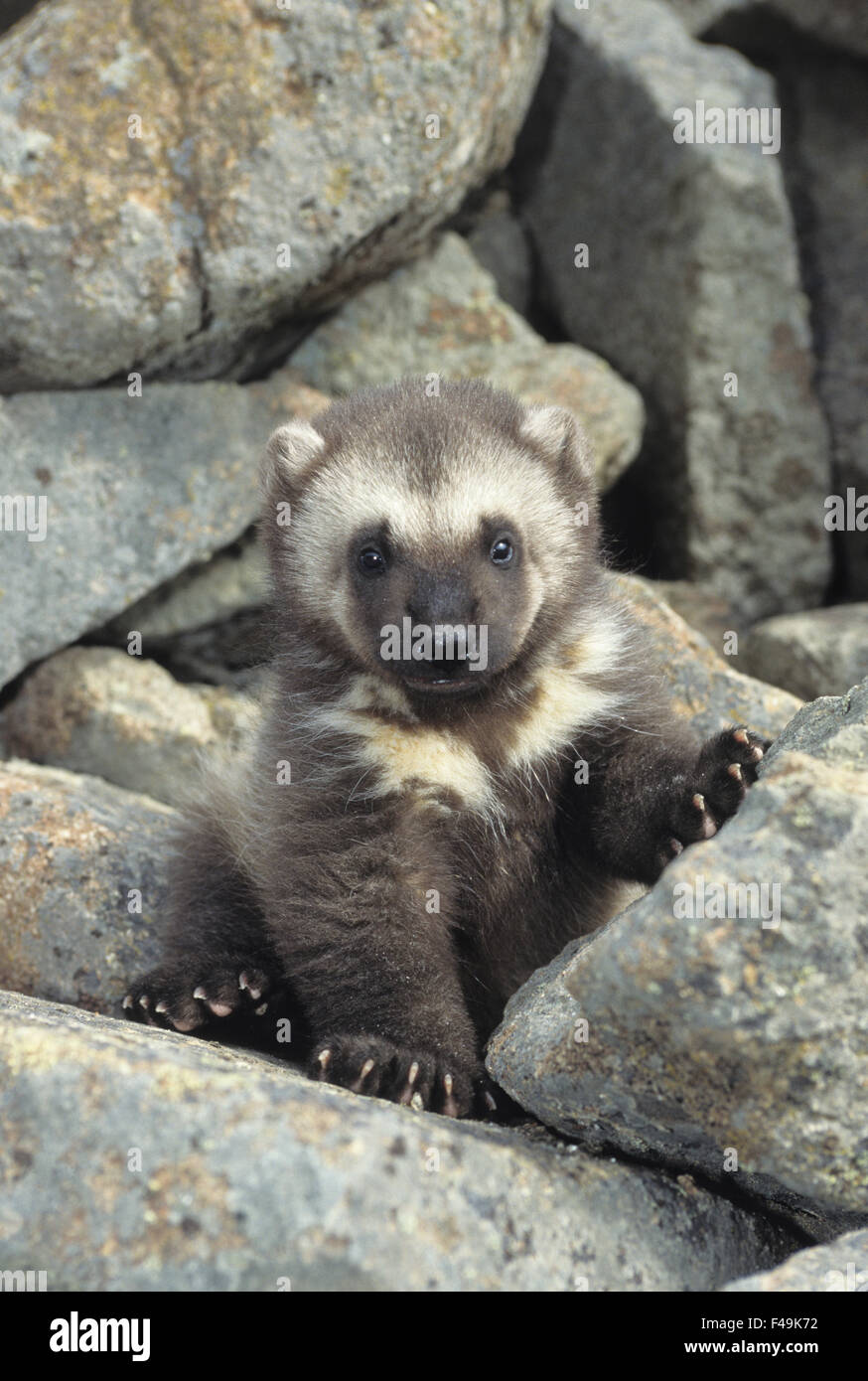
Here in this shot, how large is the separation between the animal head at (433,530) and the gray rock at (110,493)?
5.07ft

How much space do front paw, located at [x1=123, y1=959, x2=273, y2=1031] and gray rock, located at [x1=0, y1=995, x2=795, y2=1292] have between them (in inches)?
47.4

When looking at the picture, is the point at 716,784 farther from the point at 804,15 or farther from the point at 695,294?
the point at 804,15

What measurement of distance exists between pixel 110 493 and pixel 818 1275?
456 cm

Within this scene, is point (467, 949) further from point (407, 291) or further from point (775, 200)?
point (775, 200)

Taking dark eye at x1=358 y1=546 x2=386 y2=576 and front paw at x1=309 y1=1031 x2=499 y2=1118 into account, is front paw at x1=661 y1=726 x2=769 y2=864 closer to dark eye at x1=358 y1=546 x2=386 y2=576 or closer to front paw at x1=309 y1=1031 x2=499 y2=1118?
front paw at x1=309 y1=1031 x2=499 y2=1118

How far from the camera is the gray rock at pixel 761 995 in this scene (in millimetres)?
3055

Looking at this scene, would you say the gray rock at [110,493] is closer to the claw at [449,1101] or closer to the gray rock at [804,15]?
the claw at [449,1101]

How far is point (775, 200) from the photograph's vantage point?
758 centimetres

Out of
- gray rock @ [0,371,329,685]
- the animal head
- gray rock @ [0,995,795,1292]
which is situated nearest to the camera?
gray rock @ [0,995,795,1292]

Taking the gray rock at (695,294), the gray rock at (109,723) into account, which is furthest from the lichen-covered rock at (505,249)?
the gray rock at (109,723)

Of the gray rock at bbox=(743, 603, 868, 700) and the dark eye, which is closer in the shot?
the dark eye

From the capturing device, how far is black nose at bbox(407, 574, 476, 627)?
4.21m

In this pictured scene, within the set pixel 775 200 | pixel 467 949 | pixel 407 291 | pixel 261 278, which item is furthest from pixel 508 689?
pixel 775 200

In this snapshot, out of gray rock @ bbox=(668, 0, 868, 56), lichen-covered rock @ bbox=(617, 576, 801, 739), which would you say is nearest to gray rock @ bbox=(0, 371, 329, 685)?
lichen-covered rock @ bbox=(617, 576, 801, 739)
